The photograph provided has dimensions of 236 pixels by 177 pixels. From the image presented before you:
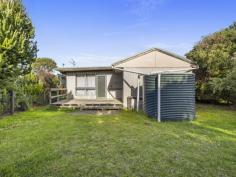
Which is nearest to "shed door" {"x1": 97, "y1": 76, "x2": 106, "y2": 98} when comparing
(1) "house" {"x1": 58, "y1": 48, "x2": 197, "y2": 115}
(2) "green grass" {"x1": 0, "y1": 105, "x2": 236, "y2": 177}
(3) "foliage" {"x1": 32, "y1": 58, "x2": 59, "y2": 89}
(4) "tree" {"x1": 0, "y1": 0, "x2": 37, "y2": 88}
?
(1) "house" {"x1": 58, "y1": 48, "x2": 197, "y2": 115}

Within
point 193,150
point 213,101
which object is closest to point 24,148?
point 193,150

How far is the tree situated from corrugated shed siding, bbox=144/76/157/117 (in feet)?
20.7

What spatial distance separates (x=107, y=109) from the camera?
551 inches

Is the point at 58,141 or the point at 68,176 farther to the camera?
the point at 58,141

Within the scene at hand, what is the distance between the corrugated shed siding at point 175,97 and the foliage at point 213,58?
7210mm

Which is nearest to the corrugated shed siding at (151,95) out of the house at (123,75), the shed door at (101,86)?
the house at (123,75)

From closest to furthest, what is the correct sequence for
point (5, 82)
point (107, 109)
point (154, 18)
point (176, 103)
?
point (176, 103), point (5, 82), point (107, 109), point (154, 18)

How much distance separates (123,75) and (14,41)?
22.1 ft

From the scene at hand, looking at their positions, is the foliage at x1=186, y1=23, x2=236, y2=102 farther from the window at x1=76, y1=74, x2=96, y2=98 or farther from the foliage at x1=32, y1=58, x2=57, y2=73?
the foliage at x1=32, y1=58, x2=57, y2=73

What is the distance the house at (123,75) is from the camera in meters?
14.6

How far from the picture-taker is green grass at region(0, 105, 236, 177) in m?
4.25

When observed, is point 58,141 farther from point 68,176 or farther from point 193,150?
point 193,150

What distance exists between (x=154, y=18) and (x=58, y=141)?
1421 centimetres

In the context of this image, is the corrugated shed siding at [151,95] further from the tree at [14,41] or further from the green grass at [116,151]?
the tree at [14,41]
